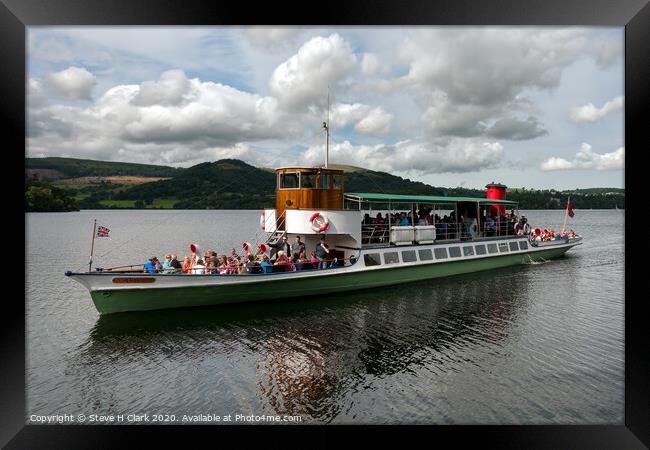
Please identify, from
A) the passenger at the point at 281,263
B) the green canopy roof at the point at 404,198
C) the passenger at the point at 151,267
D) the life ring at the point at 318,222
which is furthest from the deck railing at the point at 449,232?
the passenger at the point at 151,267

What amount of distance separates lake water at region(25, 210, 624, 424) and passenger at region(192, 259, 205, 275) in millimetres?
1580

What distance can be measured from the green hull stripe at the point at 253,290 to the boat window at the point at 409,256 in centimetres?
45

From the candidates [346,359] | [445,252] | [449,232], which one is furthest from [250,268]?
[449,232]

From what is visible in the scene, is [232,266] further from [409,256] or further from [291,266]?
[409,256]

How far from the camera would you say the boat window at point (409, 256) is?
73.4 ft

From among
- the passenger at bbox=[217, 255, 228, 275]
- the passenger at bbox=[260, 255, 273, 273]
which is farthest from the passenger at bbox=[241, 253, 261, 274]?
the passenger at bbox=[217, 255, 228, 275]

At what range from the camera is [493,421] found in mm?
9000

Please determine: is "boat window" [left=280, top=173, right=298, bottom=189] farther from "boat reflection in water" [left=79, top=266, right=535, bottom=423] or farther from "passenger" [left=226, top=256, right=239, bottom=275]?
"boat reflection in water" [left=79, top=266, right=535, bottom=423]

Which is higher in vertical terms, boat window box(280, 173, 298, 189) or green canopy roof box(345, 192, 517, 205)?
boat window box(280, 173, 298, 189)

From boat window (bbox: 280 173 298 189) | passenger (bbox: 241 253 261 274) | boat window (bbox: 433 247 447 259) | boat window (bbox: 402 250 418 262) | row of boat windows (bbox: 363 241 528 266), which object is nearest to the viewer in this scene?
passenger (bbox: 241 253 261 274)

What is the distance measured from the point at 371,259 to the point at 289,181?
19.1 feet

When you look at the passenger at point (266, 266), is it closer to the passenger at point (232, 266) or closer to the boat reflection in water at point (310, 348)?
the passenger at point (232, 266)

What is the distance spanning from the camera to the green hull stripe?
51.3 ft
